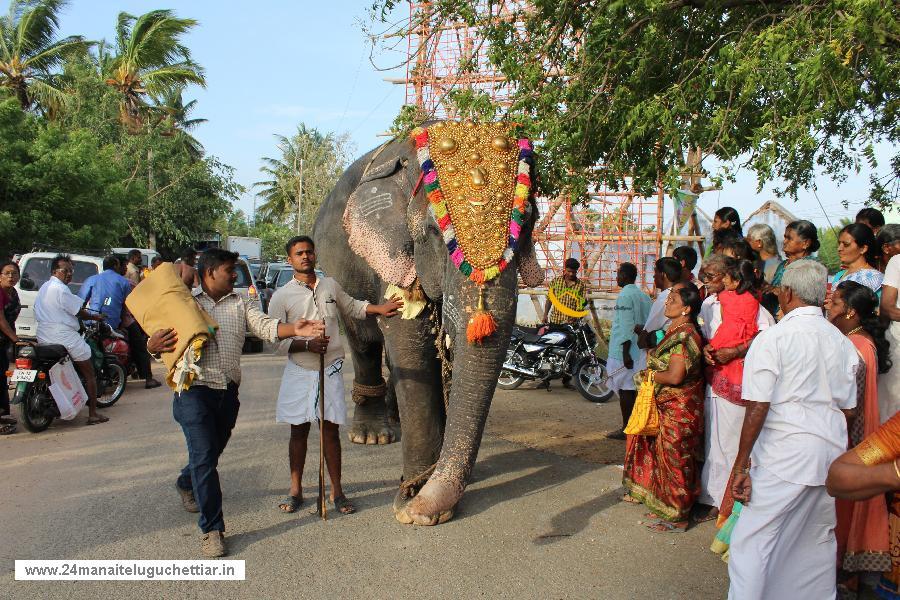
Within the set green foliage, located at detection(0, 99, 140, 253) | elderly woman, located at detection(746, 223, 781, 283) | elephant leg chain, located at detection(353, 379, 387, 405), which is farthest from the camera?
green foliage, located at detection(0, 99, 140, 253)

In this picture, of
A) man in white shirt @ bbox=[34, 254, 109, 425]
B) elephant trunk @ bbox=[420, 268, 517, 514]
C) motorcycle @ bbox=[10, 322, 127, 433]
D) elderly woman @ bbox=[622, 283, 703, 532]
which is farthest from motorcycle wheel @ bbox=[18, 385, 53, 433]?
elderly woman @ bbox=[622, 283, 703, 532]

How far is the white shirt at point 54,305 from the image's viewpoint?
7.95 m

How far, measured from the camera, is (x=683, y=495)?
4.99 meters

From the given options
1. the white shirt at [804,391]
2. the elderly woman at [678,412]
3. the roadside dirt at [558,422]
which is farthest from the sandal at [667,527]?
the white shirt at [804,391]

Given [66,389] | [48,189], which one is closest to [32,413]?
[66,389]

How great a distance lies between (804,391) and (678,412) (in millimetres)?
1853

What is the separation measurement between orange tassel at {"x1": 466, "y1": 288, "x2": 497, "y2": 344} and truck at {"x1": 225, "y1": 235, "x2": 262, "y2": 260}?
98.5ft

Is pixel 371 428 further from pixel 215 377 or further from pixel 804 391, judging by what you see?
pixel 804 391

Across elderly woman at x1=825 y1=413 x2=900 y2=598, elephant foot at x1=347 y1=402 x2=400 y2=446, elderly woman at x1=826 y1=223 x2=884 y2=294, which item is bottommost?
elephant foot at x1=347 y1=402 x2=400 y2=446

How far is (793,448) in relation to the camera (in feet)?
10.7

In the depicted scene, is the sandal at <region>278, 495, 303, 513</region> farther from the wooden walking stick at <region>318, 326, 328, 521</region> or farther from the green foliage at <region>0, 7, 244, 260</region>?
the green foliage at <region>0, 7, 244, 260</region>

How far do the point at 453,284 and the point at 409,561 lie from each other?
171cm

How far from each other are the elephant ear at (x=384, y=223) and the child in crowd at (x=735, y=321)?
2.17 m

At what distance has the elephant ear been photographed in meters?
5.19
